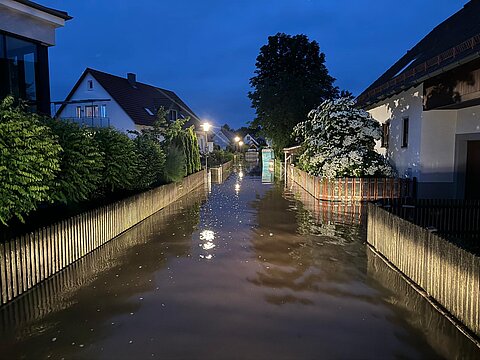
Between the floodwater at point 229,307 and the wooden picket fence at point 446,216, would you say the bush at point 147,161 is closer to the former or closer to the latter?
the floodwater at point 229,307

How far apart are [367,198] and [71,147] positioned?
12.4 m

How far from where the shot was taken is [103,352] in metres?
4.51

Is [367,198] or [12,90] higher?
[12,90]

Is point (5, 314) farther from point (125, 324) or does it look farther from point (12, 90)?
point (12, 90)

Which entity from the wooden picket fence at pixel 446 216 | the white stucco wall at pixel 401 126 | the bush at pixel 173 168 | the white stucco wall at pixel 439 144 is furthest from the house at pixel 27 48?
the white stucco wall at pixel 439 144

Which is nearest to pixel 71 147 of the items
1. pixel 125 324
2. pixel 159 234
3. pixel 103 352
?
pixel 159 234

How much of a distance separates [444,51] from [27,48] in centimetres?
1493

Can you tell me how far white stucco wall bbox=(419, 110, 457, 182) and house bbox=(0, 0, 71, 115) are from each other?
1409 cm

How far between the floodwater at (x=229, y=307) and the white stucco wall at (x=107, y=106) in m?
25.2

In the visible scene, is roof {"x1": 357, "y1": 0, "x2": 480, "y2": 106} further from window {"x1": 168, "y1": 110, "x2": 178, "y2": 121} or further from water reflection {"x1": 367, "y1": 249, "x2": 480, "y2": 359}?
window {"x1": 168, "y1": 110, "x2": 178, "y2": 121}

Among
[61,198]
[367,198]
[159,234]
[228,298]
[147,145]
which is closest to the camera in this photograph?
[228,298]

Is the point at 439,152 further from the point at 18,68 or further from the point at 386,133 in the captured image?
the point at 18,68

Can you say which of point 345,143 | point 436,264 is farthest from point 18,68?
point 436,264

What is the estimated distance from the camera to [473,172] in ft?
48.4
